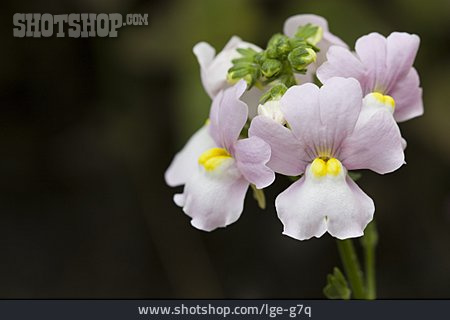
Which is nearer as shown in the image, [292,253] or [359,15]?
[359,15]

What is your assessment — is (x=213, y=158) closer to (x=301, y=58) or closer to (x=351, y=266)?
(x=301, y=58)

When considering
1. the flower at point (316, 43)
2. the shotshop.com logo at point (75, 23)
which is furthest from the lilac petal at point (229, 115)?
the shotshop.com logo at point (75, 23)

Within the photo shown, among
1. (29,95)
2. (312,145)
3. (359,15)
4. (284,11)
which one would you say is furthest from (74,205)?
(312,145)

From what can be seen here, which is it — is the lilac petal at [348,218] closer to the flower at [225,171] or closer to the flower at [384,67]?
the flower at [225,171]

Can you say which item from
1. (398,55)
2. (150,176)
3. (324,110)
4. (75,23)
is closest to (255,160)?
(324,110)

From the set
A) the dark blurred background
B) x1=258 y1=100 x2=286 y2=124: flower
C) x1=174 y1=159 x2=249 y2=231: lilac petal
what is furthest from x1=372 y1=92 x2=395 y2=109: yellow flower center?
the dark blurred background
